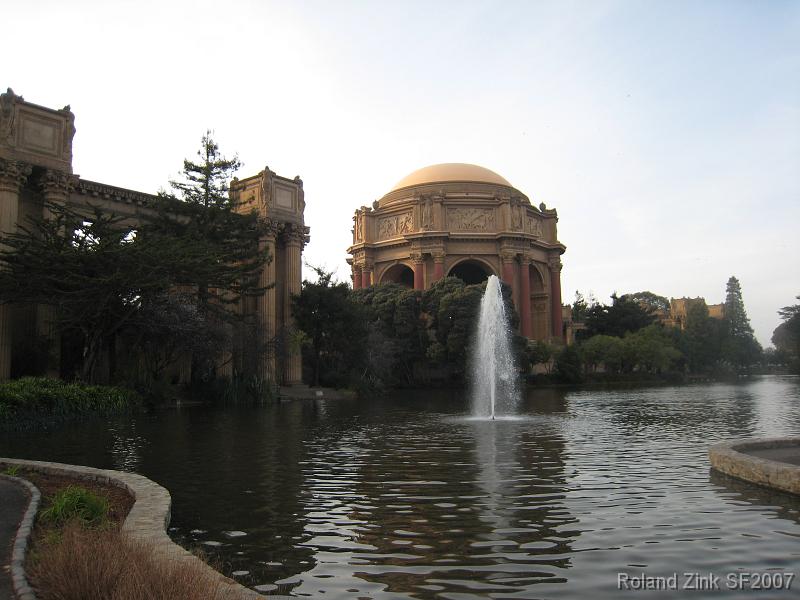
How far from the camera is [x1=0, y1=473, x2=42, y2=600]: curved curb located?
13.3 feet

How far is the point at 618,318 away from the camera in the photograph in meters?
68.2

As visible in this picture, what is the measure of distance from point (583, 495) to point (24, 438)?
39.7 ft

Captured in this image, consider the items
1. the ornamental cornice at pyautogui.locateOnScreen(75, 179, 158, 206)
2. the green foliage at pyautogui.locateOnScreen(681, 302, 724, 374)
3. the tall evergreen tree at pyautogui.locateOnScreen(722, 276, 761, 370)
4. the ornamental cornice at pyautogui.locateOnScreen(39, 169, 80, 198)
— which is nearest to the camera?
the ornamental cornice at pyautogui.locateOnScreen(39, 169, 80, 198)

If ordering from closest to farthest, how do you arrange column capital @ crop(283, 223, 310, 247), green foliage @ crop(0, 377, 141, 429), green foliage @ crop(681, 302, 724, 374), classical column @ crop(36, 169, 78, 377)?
green foliage @ crop(0, 377, 141, 429)
classical column @ crop(36, 169, 78, 377)
column capital @ crop(283, 223, 310, 247)
green foliage @ crop(681, 302, 724, 374)

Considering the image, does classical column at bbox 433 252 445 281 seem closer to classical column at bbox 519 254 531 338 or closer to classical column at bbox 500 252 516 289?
classical column at bbox 500 252 516 289

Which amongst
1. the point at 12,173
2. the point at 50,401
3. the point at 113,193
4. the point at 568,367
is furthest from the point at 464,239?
the point at 50,401

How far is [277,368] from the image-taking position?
1385 inches

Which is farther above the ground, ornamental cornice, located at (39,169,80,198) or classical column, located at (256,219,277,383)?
ornamental cornice, located at (39,169,80,198)

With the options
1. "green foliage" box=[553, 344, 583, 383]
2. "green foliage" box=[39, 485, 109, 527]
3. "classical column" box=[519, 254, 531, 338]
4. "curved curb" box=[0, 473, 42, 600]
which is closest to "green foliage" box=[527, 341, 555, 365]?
"green foliage" box=[553, 344, 583, 383]

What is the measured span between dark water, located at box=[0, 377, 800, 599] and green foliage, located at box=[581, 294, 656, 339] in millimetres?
54680

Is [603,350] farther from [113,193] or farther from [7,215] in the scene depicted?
[7,215]

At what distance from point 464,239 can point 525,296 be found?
7832mm

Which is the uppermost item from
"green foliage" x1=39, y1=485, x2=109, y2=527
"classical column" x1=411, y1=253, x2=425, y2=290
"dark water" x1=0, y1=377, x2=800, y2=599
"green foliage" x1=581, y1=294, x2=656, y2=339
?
"classical column" x1=411, y1=253, x2=425, y2=290

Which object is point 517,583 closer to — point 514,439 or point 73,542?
point 73,542
